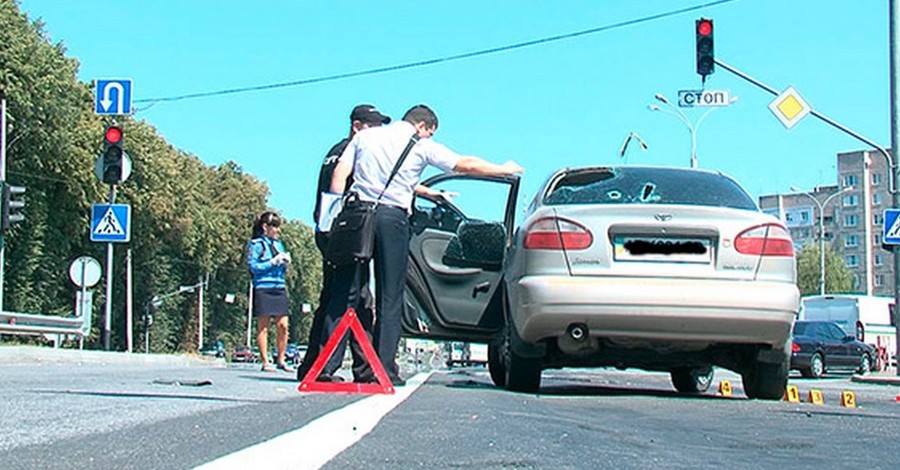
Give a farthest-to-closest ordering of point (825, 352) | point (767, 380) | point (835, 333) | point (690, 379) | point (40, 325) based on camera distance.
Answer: point (835, 333) < point (825, 352) < point (40, 325) < point (690, 379) < point (767, 380)

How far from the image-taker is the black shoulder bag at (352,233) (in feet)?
23.7

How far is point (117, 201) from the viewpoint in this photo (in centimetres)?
5516

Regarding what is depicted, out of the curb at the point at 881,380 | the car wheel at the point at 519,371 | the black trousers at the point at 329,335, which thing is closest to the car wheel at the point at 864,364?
the curb at the point at 881,380

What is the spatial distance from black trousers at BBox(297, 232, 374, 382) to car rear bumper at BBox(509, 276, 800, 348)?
3.61 feet

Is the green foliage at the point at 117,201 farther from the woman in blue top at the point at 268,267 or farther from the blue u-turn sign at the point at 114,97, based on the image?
the woman in blue top at the point at 268,267

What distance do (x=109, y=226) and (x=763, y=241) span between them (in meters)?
15.9

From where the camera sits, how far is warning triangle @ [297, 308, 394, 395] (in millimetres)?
7066

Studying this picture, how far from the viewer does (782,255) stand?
25.6 ft

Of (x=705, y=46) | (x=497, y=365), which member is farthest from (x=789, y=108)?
(x=497, y=365)

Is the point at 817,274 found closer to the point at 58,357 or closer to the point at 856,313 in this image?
the point at 856,313

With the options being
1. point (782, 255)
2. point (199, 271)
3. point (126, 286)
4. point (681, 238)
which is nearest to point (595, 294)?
point (681, 238)

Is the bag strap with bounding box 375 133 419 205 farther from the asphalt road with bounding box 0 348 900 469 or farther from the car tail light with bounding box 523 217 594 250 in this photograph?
the asphalt road with bounding box 0 348 900 469

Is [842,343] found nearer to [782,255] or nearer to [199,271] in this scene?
[782,255]

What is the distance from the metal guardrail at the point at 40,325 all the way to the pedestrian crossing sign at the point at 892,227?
13939 millimetres
